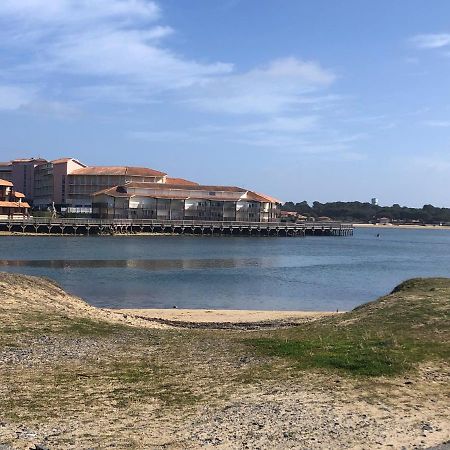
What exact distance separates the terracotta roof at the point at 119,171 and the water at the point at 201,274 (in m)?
46.0

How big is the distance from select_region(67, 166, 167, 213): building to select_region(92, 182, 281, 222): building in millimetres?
10583

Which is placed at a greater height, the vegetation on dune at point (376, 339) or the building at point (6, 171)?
the building at point (6, 171)

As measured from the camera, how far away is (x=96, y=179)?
126 m

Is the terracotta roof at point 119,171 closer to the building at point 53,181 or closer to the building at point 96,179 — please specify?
the building at point 96,179

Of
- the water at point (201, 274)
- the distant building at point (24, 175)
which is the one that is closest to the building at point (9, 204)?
the water at point (201, 274)

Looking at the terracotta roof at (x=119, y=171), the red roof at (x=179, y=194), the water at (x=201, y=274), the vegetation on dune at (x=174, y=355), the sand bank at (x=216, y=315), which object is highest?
the terracotta roof at (x=119, y=171)

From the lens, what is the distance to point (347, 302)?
3291 cm

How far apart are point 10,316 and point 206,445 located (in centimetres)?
901

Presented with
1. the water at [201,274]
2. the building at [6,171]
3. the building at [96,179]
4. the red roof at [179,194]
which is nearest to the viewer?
the water at [201,274]

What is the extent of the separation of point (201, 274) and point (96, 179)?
84.2 meters

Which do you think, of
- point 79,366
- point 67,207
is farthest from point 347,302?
point 67,207

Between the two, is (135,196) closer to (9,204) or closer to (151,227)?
(151,227)

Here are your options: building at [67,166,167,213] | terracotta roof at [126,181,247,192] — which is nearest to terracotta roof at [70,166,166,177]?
building at [67,166,167,213]

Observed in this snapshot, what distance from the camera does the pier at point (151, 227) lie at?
3617 inches
